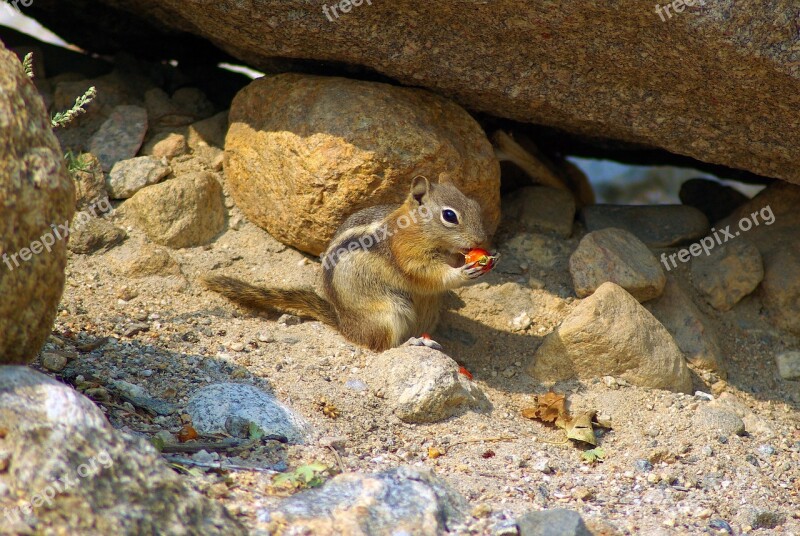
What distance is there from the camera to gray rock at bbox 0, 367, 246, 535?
2.99m

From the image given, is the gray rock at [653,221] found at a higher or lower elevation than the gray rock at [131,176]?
lower

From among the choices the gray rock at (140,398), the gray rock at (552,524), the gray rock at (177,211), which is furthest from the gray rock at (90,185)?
the gray rock at (552,524)

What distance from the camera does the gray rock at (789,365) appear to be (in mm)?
6188

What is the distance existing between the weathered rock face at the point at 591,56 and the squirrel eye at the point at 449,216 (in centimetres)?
90

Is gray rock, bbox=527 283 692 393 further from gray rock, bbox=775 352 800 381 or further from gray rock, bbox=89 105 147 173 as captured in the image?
gray rock, bbox=89 105 147 173

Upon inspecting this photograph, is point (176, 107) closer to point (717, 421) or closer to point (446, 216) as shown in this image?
point (446, 216)

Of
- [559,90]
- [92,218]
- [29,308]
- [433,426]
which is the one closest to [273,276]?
[92,218]

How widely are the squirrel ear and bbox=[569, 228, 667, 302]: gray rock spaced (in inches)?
51.1

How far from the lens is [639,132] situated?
582 cm

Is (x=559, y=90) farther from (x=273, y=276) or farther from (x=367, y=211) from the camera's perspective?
(x=273, y=276)

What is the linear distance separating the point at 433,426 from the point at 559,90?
2.40 meters

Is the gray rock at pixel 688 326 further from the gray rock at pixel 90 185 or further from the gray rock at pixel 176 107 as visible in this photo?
the gray rock at pixel 90 185

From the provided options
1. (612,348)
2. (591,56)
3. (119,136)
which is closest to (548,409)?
(612,348)

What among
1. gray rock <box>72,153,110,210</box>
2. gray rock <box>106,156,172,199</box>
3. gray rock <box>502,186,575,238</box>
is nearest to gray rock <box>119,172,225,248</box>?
gray rock <box>106,156,172,199</box>
